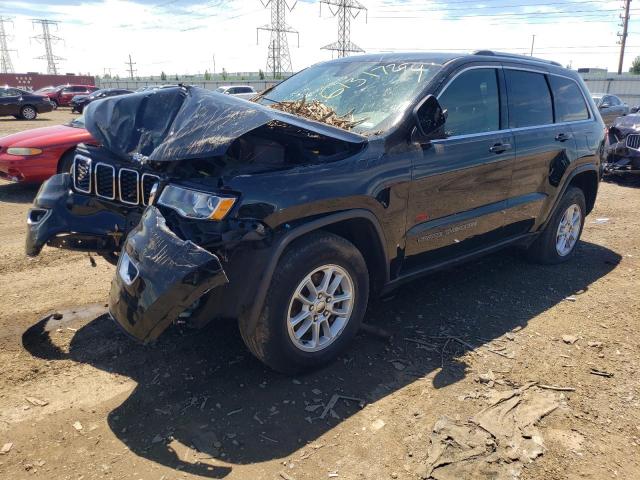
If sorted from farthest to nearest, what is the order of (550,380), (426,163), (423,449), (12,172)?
1. (12,172)
2. (426,163)
3. (550,380)
4. (423,449)

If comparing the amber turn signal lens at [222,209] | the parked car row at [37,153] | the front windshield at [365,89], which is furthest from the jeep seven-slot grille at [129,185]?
the parked car row at [37,153]

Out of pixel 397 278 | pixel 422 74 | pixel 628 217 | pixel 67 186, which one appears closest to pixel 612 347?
pixel 397 278

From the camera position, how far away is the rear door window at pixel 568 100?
4.96 m

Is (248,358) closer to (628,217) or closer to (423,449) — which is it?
(423,449)

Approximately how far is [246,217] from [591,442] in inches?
87.1

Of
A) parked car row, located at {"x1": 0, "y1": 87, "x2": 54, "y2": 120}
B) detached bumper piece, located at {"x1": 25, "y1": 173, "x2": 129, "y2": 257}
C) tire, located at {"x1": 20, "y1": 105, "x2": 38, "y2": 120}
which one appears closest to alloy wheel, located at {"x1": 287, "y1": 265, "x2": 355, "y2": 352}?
detached bumper piece, located at {"x1": 25, "y1": 173, "x2": 129, "y2": 257}

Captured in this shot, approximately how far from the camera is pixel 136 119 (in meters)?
3.55

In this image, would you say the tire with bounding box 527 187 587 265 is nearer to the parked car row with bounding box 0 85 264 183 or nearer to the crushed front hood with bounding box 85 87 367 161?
the crushed front hood with bounding box 85 87 367 161

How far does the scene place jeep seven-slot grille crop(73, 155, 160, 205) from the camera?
11.0 ft

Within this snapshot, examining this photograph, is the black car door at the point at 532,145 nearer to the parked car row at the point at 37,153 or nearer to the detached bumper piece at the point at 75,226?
the detached bumper piece at the point at 75,226

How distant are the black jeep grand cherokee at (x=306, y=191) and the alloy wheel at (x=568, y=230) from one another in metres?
0.62

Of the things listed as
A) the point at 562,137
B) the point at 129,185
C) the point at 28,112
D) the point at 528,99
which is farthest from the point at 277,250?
the point at 28,112

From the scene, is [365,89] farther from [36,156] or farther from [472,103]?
[36,156]

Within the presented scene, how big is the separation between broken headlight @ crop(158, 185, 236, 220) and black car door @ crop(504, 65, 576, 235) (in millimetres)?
2751
